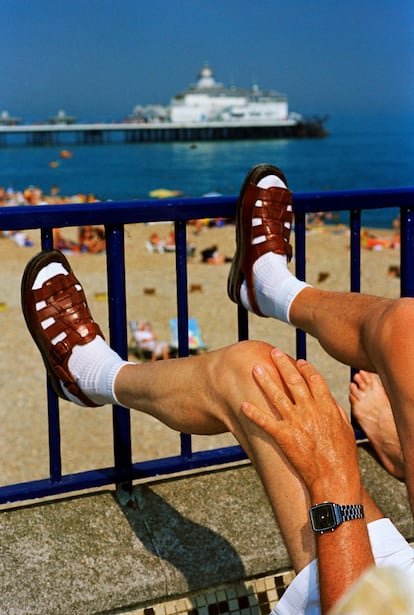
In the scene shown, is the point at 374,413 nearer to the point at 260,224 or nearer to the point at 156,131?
the point at 260,224

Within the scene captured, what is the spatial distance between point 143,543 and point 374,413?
2.89 feet

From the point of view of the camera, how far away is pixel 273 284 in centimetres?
272

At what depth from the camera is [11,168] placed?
242 ft

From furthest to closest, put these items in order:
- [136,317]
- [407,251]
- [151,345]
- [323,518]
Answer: [136,317]
[151,345]
[407,251]
[323,518]

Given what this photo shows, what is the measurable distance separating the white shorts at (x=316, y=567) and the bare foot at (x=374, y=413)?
1165mm

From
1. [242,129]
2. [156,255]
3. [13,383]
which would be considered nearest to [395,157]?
[242,129]

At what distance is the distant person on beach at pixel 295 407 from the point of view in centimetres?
159

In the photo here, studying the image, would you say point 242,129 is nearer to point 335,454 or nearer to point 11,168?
point 11,168

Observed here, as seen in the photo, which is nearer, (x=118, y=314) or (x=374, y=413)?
(x=118, y=314)

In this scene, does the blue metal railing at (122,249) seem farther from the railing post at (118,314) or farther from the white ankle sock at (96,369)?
the white ankle sock at (96,369)

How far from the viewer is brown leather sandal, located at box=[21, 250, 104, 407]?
2.51 metres

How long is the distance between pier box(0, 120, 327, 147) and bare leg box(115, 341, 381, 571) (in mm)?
97649

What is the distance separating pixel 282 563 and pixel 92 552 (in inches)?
19.9

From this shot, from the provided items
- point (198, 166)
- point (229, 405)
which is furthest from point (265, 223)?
point (198, 166)
